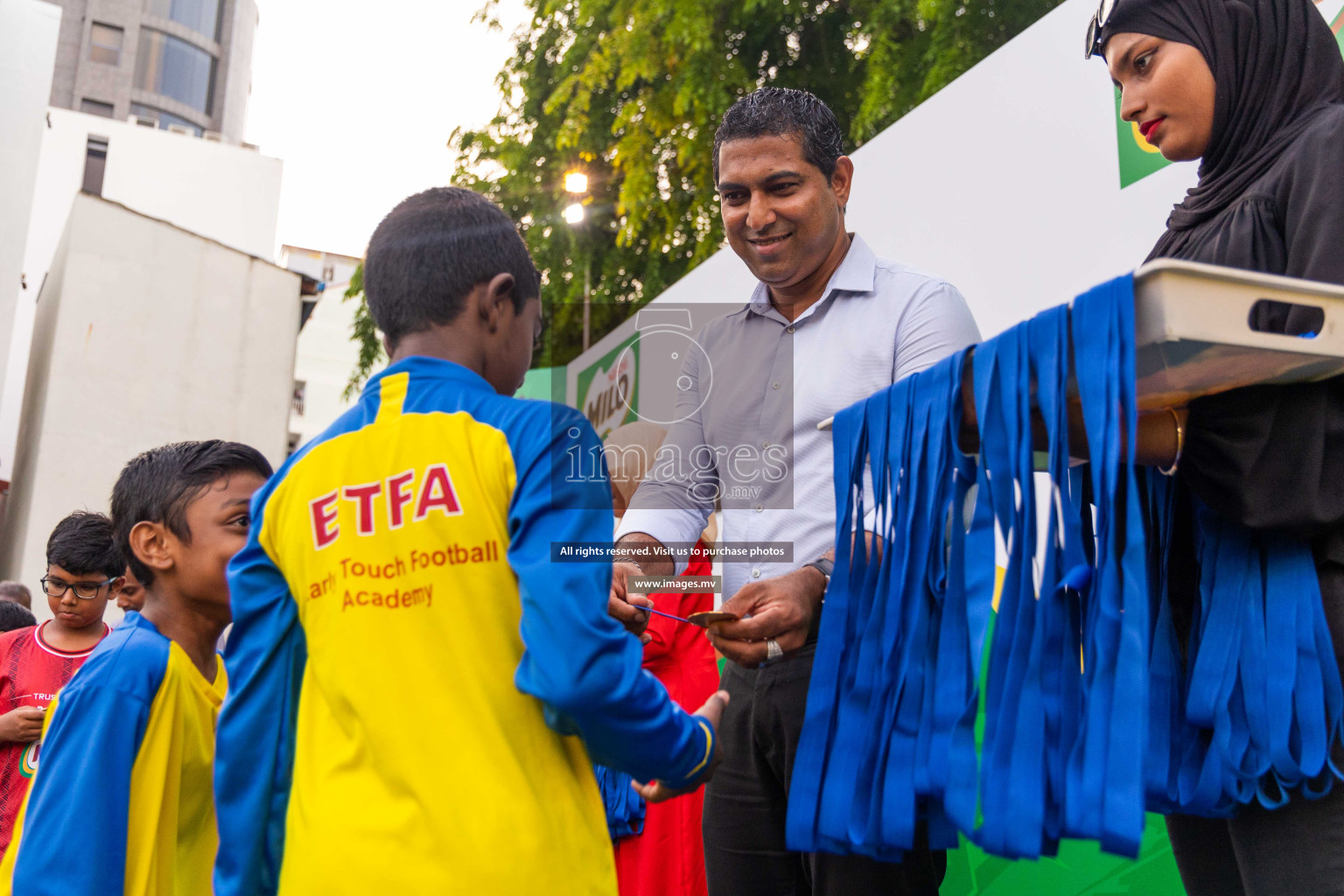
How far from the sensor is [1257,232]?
1.44m

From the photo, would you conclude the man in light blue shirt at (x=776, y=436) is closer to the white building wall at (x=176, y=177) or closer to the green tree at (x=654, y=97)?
the green tree at (x=654, y=97)

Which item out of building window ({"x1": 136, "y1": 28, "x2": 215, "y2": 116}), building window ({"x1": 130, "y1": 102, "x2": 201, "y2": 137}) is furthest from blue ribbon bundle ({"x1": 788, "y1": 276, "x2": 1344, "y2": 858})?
building window ({"x1": 136, "y1": 28, "x2": 215, "y2": 116})

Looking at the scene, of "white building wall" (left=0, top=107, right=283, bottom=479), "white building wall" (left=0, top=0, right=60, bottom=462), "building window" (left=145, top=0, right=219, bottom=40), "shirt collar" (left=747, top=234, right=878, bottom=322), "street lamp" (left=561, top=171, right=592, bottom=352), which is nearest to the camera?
"shirt collar" (left=747, top=234, right=878, bottom=322)

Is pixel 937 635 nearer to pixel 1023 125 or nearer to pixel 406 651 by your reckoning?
pixel 406 651

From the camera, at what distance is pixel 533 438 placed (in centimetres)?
152

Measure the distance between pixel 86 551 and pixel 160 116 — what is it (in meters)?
39.6

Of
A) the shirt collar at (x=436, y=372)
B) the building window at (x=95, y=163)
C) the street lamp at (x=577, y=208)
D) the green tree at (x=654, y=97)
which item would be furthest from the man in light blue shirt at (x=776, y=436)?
the building window at (x=95, y=163)

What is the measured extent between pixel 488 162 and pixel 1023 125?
31.0 ft

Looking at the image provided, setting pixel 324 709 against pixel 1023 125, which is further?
pixel 1023 125

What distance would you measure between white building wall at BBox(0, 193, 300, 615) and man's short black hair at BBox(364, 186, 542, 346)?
46.2ft

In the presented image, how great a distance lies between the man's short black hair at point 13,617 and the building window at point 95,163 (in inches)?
773

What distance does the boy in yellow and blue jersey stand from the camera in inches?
54.9

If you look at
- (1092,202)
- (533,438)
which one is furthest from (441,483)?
(1092,202)

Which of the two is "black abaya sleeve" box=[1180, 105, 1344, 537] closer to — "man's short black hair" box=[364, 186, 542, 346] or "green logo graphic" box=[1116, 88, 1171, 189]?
"man's short black hair" box=[364, 186, 542, 346]
